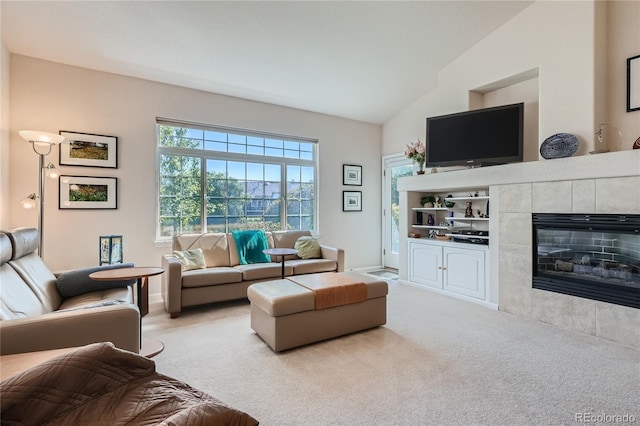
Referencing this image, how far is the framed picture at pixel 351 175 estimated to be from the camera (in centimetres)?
573

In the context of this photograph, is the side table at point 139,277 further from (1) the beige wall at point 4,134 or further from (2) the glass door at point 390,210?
(2) the glass door at point 390,210

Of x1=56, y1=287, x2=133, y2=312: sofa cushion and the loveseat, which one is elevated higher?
the loveseat

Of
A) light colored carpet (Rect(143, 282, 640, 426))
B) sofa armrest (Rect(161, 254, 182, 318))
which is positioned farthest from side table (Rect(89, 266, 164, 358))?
sofa armrest (Rect(161, 254, 182, 318))

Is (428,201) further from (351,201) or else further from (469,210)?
(351,201)

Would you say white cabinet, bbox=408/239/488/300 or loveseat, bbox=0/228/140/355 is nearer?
loveseat, bbox=0/228/140/355

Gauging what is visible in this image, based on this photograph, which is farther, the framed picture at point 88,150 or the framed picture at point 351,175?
the framed picture at point 351,175

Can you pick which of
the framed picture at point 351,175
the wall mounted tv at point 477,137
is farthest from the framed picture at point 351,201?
the wall mounted tv at point 477,137

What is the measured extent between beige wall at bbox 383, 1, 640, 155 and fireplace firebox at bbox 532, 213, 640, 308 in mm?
749

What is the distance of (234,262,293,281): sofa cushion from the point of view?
388 centimetres

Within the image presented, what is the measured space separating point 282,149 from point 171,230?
214 centimetres

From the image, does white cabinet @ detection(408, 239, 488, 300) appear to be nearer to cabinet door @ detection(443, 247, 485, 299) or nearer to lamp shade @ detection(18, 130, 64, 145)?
cabinet door @ detection(443, 247, 485, 299)

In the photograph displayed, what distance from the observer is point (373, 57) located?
4.05 m

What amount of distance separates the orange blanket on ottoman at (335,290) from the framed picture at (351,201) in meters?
2.79

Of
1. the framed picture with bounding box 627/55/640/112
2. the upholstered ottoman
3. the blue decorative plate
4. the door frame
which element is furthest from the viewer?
the door frame
